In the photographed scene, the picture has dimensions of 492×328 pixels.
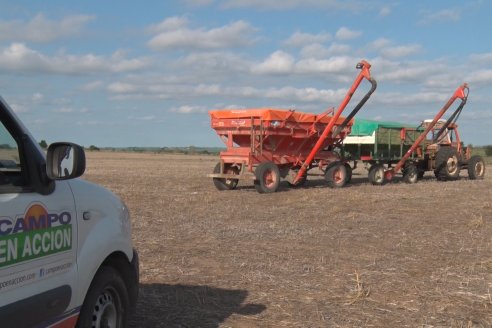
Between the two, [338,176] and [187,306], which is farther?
[338,176]

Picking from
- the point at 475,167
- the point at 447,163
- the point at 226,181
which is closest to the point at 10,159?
the point at 226,181

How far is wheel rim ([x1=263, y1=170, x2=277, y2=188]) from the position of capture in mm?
16875

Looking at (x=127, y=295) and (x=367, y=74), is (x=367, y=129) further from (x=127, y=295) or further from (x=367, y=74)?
(x=127, y=295)

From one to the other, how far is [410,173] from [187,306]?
701 inches

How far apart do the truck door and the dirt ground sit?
1748 millimetres

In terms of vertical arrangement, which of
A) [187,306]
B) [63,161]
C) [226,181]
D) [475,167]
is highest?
[63,161]

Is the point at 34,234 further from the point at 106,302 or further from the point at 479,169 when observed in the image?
the point at 479,169

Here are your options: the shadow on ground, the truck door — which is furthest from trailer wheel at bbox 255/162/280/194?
the truck door

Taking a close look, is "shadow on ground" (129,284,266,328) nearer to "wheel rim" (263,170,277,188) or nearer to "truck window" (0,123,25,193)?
"truck window" (0,123,25,193)

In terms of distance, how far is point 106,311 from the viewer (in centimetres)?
393

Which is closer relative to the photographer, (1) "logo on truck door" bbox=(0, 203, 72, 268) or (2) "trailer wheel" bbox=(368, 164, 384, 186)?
(1) "logo on truck door" bbox=(0, 203, 72, 268)

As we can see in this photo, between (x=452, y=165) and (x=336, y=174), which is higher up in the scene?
(x=452, y=165)

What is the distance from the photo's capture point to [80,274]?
11.6 ft

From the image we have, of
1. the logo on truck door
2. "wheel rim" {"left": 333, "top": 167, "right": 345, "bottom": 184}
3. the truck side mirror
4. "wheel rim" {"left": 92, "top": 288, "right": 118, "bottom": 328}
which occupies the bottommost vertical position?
"wheel rim" {"left": 92, "top": 288, "right": 118, "bottom": 328}
